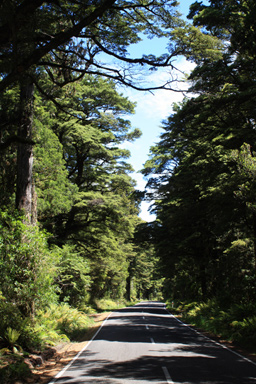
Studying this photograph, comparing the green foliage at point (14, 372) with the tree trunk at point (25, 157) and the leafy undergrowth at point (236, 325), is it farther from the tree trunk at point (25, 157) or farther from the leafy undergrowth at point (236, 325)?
the leafy undergrowth at point (236, 325)

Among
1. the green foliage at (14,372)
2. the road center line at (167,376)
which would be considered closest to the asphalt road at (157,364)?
the road center line at (167,376)

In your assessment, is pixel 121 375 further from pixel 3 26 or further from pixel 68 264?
pixel 68 264

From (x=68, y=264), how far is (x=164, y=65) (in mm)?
13207

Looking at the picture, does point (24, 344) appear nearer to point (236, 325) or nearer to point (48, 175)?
point (48, 175)

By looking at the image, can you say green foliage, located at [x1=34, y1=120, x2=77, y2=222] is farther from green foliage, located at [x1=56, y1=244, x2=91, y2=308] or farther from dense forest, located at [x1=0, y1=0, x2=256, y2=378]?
green foliage, located at [x1=56, y1=244, x2=91, y2=308]

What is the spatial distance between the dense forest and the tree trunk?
37mm

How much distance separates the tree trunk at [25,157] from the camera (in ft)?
35.1

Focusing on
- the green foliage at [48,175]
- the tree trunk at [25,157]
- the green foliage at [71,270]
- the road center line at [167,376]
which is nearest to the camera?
the road center line at [167,376]

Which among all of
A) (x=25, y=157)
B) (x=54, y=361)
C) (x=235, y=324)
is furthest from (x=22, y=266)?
(x=235, y=324)

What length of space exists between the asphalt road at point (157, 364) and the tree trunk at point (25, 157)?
16.7ft

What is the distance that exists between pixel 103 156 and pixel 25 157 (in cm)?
1243

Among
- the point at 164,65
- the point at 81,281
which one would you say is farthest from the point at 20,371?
the point at 81,281

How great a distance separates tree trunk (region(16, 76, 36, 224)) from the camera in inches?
421

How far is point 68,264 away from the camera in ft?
58.5
